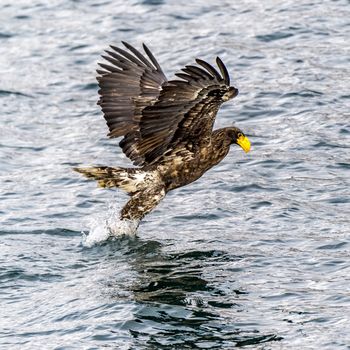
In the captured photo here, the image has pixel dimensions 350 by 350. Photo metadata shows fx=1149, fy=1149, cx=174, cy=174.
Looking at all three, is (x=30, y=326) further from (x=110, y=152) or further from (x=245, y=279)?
(x=110, y=152)

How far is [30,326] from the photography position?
8.92 m

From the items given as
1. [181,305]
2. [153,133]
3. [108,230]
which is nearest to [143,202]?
[108,230]

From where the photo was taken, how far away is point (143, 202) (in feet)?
34.9

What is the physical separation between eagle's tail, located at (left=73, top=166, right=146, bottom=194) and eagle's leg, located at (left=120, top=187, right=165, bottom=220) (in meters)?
0.08

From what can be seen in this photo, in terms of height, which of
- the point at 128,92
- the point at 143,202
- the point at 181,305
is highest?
the point at 128,92

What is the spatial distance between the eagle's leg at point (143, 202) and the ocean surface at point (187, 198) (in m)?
0.27

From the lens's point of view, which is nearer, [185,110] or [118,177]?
[185,110]

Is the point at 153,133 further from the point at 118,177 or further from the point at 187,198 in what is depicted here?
the point at 187,198

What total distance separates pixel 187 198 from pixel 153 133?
1.75 metres

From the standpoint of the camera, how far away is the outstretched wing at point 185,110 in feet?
30.5

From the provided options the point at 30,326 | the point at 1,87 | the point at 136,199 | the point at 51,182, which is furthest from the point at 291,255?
the point at 1,87

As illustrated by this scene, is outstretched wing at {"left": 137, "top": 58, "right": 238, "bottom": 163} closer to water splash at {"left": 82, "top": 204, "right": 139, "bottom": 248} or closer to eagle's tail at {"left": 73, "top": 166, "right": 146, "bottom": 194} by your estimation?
eagle's tail at {"left": 73, "top": 166, "right": 146, "bottom": 194}

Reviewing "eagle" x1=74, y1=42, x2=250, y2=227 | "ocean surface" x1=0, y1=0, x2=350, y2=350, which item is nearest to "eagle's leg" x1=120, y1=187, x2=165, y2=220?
"eagle" x1=74, y1=42, x2=250, y2=227

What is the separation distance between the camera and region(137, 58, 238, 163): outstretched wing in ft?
30.5
